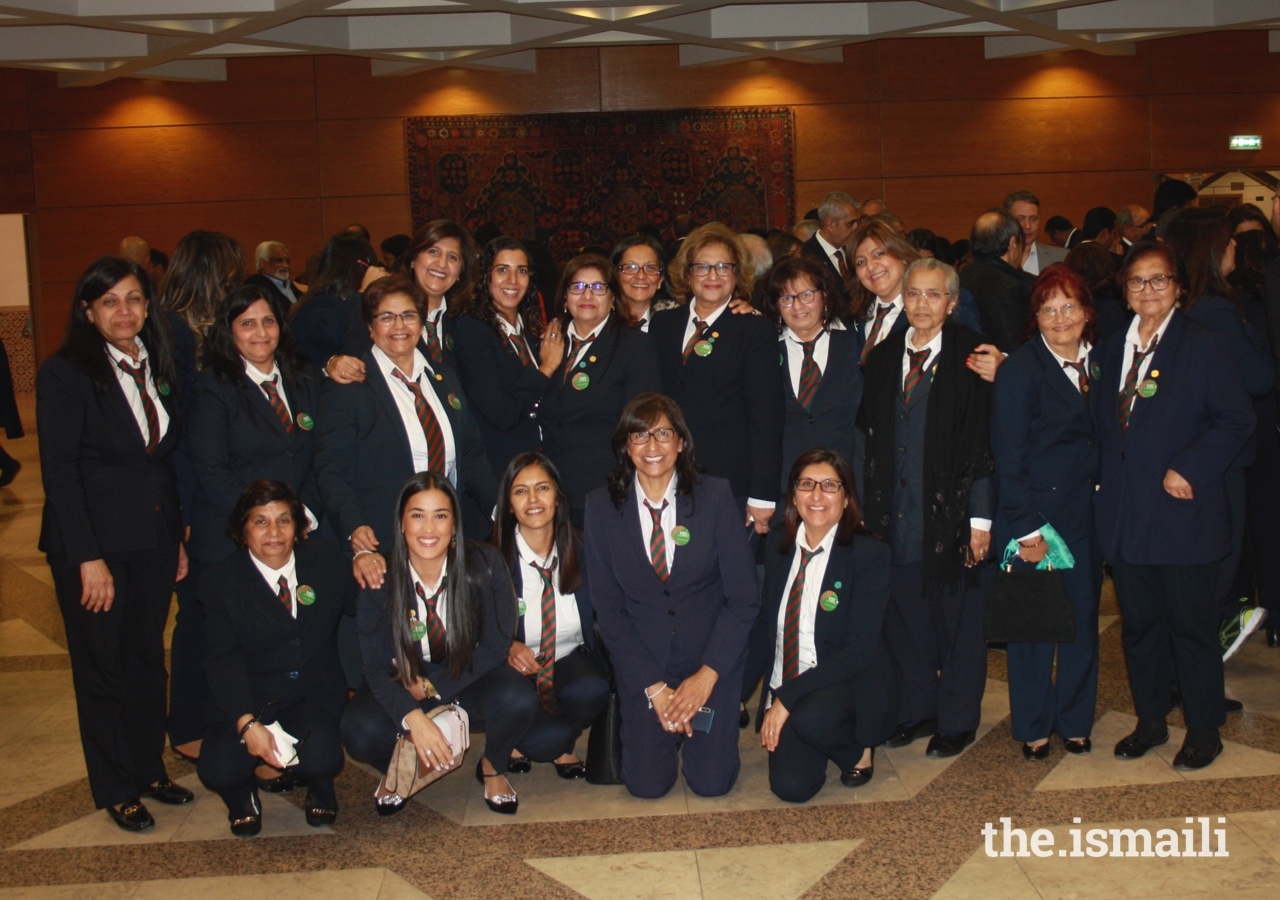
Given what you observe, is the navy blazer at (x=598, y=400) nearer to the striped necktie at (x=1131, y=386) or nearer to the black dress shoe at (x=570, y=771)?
the black dress shoe at (x=570, y=771)

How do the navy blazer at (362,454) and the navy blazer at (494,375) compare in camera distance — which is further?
the navy blazer at (494,375)

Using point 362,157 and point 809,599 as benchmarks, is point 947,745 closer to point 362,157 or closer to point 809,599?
point 809,599

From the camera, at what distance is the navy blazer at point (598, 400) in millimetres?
3922

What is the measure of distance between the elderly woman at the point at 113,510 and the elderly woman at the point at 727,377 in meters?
1.64

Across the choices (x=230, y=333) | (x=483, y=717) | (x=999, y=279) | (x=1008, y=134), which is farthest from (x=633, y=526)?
(x=1008, y=134)

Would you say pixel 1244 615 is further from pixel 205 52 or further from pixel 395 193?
pixel 205 52

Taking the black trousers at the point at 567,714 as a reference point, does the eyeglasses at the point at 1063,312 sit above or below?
above

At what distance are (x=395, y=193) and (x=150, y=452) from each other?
8.01 m

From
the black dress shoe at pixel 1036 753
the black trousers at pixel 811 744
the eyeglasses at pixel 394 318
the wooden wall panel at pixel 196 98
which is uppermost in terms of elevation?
the wooden wall panel at pixel 196 98

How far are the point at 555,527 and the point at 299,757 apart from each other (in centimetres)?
101

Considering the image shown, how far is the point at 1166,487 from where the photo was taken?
3.40m

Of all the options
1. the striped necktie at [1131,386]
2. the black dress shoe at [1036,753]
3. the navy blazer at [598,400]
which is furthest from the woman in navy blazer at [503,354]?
the black dress shoe at [1036,753]

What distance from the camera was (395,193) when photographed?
11.0 meters

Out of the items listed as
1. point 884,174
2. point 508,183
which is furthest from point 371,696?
point 884,174
